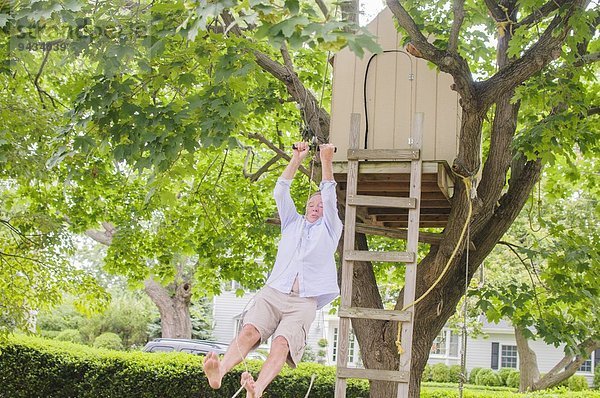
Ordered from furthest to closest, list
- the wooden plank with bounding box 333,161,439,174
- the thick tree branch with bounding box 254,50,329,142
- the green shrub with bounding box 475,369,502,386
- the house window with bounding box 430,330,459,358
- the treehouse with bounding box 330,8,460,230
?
1. the house window with bounding box 430,330,459,358
2. the green shrub with bounding box 475,369,502,386
3. the thick tree branch with bounding box 254,50,329,142
4. the treehouse with bounding box 330,8,460,230
5. the wooden plank with bounding box 333,161,439,174

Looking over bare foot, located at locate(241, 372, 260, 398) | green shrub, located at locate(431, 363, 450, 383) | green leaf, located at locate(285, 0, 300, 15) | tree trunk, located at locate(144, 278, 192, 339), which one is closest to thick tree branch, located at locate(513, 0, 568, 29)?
green leaf, located at locate(285, 0, 300, 15)

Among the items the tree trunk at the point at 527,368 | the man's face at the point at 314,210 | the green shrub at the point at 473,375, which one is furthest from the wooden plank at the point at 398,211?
the green shrub at the point at 473,375

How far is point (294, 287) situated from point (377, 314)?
858 millimetres

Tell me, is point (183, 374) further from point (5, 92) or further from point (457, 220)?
point (457, 220)

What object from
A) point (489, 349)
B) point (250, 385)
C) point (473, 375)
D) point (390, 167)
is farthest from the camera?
point (489, 349)

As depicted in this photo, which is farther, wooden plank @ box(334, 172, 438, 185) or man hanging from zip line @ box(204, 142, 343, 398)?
wooden plank @ box(334, 172, 438, 185)

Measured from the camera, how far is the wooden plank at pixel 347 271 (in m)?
5.34

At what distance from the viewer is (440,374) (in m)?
25.9

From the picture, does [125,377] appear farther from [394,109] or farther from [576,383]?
[576,383]

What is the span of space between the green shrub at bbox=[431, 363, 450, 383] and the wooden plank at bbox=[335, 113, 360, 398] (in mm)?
21392

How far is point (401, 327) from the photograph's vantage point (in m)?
5.53

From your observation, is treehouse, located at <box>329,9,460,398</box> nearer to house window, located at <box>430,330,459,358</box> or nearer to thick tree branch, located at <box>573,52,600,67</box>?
thick tree branch, located at <box>573,52,600,67</box>

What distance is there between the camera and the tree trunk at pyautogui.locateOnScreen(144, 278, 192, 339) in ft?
67.0

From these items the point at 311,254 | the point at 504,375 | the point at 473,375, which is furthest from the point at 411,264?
the point at 473,375
